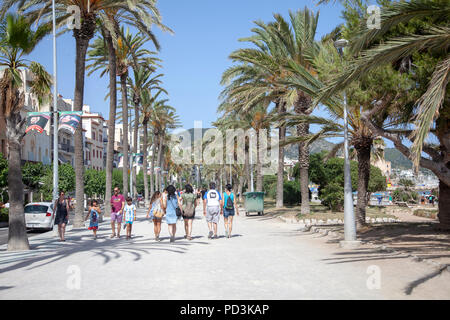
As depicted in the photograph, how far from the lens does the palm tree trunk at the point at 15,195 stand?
13.1 meters

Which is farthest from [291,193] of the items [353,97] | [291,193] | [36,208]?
[353,97]

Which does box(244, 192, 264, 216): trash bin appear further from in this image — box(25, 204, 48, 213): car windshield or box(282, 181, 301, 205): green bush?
box(282, 181, 301, 205): green bush

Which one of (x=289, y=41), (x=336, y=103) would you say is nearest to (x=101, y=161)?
(x=289, y=41)

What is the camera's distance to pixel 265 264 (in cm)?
960

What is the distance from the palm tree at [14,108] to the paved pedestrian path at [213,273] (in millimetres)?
901

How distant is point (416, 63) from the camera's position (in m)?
11.3

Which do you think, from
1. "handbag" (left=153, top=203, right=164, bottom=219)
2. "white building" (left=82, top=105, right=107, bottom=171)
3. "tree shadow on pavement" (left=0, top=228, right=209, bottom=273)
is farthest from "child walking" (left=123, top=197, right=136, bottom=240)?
"white building" (left=82, top=105, right=107, bottom=171)

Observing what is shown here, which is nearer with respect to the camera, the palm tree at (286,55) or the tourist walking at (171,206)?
the tourist walking at (171,206)

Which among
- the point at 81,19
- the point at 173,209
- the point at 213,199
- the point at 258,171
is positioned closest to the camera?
the point at 173,209

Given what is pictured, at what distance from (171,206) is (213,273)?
6.42 metres

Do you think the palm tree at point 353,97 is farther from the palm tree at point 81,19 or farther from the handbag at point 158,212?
the palm tree at point 81,19

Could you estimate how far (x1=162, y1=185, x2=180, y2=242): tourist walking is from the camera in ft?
47.9

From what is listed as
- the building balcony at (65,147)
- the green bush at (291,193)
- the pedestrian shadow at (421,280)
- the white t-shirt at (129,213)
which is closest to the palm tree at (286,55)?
the white t-shirt at (129,213)

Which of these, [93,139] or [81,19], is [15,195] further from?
[93,139]
